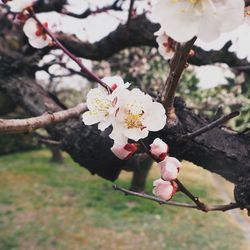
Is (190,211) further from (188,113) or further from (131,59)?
(188,113)

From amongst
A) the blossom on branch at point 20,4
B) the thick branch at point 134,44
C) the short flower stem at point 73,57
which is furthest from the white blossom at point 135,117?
the thick branch at point 134,44

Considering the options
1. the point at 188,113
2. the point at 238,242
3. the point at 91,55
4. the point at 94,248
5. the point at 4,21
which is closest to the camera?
the point at 188,113

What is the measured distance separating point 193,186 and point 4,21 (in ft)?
27.8

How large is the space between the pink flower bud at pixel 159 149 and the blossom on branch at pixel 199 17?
409 mm

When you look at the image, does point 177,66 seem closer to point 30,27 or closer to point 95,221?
point 30,27

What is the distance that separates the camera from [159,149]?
1.10 metres

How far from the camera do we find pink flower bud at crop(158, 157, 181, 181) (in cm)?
109

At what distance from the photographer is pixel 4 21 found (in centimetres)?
507

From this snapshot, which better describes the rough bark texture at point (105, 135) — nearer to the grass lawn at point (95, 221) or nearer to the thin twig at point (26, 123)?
the thin twig at point (26, 123)

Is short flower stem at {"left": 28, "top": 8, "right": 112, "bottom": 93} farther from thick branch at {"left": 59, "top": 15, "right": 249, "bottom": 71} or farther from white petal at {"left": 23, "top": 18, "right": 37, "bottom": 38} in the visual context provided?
thick branch at {"left": 59, "top": 15, "right": 249, "bottom": 71}

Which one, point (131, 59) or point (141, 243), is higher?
point (131, 59)

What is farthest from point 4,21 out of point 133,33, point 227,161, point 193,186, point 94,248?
point 193,186

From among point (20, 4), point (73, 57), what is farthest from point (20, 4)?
point (73, 57)

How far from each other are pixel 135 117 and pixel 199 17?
13.0 inches
